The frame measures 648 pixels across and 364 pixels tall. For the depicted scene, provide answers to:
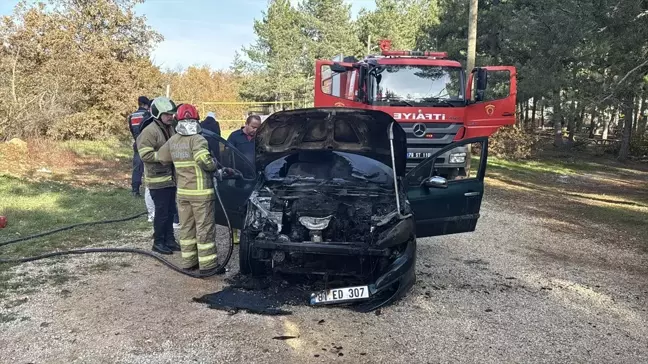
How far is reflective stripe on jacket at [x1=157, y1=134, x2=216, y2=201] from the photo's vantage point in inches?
211

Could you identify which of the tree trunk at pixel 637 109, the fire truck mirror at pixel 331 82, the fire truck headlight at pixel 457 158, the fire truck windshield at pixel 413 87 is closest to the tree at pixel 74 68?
the fire truck mirror at pixel 331 82

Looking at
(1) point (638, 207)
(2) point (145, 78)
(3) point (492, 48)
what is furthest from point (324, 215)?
(3) point (492, 48)

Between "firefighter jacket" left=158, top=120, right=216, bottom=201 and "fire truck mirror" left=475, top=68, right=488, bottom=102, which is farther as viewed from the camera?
"fire truck mirror" left=475, top=68, right=488, bottom=102

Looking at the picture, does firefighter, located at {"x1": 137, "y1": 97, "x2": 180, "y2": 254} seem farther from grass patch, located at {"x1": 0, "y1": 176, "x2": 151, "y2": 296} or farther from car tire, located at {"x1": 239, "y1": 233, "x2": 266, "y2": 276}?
car tire, located at {"x1": 239, "y1": 233, "x2": 266, "y2": 276}

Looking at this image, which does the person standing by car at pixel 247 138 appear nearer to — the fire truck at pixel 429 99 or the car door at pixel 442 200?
the fire truck at pixel 429 99

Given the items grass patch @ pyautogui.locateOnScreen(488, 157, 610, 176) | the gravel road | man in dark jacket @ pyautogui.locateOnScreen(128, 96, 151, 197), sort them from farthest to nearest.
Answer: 1. grass patch @ pyautogui.locateOnScreen(488, 157, 610, 176)
2. man in dark jacket @ pyautogui.locateOnScreen(128, 96, 151, 197)
3. the gravel road

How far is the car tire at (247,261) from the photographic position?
477cm

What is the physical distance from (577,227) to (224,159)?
6.33 m

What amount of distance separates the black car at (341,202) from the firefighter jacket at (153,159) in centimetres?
69

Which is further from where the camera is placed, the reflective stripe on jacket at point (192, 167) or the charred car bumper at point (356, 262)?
the reflective stripe on jacket at point (192, 167)

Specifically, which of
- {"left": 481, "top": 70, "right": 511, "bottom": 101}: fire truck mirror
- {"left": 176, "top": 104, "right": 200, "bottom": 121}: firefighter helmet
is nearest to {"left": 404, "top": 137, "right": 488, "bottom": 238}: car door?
{"left": 176, "top": 104, "right": 200, "bottom": 121}: firefighter helmet

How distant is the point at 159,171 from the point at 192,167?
90cm

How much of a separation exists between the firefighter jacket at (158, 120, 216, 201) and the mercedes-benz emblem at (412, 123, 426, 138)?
4849mm

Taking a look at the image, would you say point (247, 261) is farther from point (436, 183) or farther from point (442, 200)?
point (442, 200)
